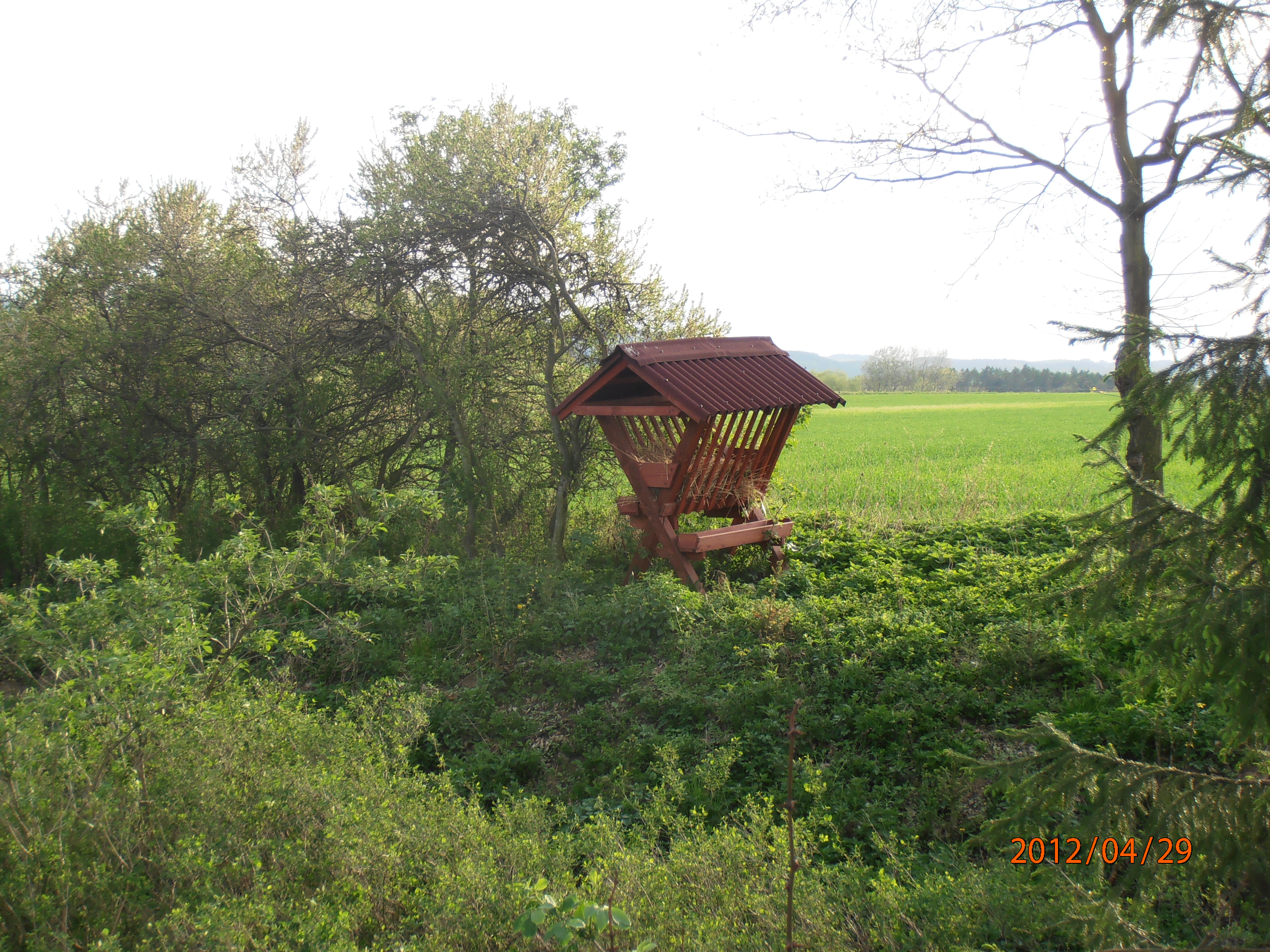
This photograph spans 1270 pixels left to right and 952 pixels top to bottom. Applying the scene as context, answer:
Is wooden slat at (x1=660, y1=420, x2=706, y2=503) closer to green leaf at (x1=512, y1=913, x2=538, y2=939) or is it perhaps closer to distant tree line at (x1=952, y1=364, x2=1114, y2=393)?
green leaf at (x1=512, y1=913, x2=538, y2=939)

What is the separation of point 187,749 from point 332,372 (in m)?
7.61

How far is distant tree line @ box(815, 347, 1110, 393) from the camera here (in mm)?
76625

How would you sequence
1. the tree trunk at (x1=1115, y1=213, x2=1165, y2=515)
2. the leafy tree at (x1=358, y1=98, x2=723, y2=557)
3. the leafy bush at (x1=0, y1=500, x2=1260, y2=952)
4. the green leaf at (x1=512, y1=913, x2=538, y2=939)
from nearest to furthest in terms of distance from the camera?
the green leaf at (x1=512, y1=913, x2=538, y2=939) → the leafy bush at (x1=0, y1=500, x2=1260, y2=952) → the tree trunk at (x1=1115, y1=213, x2=1165, y2=515) → the leafy tree at (x1=358, y1=98, x2=723, y2=557)

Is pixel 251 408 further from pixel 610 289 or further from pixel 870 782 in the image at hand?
pixel 870 782

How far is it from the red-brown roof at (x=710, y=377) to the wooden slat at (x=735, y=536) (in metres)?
1.23

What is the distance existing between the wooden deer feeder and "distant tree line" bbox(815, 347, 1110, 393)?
221 ft

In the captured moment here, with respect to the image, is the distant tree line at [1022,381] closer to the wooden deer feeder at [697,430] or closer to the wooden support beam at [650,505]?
the wooden deer feeder at [697,430]

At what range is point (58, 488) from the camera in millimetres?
9984

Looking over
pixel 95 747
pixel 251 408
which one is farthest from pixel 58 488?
pixel 95 747

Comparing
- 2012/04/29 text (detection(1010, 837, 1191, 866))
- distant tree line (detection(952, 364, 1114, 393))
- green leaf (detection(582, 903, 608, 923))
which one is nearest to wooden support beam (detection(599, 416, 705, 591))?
2012/04/29 text (detection(1010, 837, 1191, 866))

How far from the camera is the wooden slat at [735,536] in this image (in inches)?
283

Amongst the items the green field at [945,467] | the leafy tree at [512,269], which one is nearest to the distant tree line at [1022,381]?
the green field at [945,467]

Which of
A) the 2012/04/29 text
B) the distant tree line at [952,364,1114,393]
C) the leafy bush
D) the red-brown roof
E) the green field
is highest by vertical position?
the distant tree line at [952,364,1114,393]

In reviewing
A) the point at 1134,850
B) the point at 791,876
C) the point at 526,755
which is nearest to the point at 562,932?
the point at 791,876
